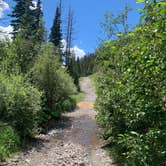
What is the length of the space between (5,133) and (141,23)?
10.0 m

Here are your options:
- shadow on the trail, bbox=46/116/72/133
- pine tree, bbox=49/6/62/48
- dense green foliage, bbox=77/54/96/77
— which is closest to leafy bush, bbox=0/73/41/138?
shadow on the trail, bbox=46/116/72/133

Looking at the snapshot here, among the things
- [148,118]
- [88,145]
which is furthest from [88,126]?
[148,118]

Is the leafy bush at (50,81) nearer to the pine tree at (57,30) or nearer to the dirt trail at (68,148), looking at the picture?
the dirt trail at (68,148)

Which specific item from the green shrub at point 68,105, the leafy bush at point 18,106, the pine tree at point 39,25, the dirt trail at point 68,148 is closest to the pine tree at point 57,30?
the pine tree at point 39,25

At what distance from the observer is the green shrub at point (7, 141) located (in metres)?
11.3

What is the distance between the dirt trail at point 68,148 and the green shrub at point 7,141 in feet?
1.42

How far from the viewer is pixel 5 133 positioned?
12398 millimetres

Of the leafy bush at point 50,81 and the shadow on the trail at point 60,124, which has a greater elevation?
the leafy bush at point 50,81

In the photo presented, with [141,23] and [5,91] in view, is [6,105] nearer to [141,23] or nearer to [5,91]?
[5,91]

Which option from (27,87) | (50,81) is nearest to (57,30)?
(50,81)

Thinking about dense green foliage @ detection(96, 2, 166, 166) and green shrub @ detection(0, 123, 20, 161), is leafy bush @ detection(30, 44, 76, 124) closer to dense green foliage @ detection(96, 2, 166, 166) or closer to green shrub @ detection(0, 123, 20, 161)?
green shrub @ detection(0, 123, 20, 161)

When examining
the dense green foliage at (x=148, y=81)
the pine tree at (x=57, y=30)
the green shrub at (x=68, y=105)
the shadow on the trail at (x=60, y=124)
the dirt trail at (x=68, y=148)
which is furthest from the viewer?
the pine tree at (x=57, y=30)

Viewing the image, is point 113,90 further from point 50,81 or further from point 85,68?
point 85,68

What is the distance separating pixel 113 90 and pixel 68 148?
930cm
